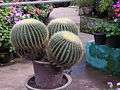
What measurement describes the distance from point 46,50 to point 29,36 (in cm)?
25

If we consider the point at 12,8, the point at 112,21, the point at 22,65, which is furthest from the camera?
the point at 12,8

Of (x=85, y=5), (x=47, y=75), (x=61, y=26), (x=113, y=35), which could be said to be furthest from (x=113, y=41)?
(x=47, y=75)

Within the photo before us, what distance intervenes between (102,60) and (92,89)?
93 centimetres

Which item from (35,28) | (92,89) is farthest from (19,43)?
(92,89)

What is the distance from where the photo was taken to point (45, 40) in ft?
13.7

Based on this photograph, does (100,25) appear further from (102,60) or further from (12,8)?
(12,8)

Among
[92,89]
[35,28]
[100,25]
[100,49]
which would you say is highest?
[35,28]

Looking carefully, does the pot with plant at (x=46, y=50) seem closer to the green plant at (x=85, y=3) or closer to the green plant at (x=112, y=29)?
the green plant at (x=112, y=29)

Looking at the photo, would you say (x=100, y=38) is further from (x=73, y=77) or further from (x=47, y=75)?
(x=47, y=75)

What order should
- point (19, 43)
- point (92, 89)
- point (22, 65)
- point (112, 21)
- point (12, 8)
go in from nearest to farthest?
1. point (19, 43)
2. point (92, 89)
3. point (112, 21)
4. point (22, 65)
5. point (12, 8)

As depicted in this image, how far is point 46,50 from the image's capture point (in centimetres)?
409

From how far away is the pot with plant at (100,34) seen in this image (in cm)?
628

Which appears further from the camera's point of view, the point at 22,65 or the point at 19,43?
the point at 22,65

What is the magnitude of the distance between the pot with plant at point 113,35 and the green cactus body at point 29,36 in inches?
79.0
